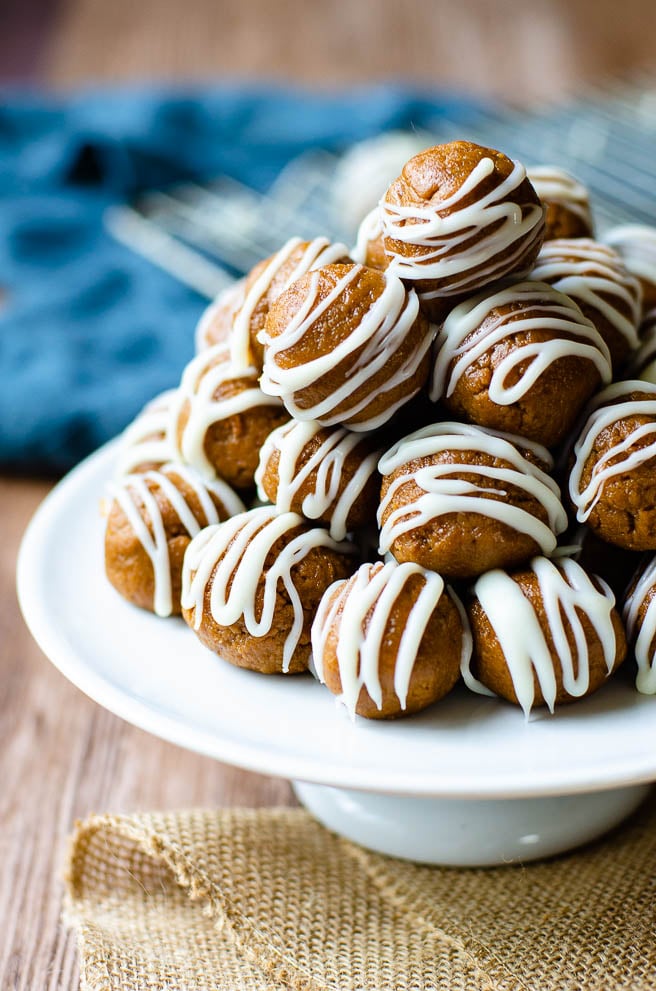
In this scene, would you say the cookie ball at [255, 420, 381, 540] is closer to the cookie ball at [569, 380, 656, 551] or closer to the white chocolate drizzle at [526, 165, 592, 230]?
the cookie ball at [569, 380, 656, 551]

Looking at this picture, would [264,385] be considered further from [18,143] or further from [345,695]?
[18,143]

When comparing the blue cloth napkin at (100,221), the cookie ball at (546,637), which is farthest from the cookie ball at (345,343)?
the blue cloth napkin at (100,221)

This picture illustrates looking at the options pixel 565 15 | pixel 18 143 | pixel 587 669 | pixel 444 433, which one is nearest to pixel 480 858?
pixel 587 669

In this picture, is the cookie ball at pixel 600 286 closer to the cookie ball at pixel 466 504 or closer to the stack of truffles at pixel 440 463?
the stack of truffles at pixel 440 463

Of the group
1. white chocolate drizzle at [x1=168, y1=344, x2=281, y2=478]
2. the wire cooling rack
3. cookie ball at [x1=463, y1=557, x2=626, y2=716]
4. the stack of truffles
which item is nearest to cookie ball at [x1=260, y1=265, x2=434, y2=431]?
the stack of truffles

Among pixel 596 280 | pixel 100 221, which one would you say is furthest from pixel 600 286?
pixel 100 221

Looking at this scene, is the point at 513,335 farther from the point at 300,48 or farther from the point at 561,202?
the point at 300,48
